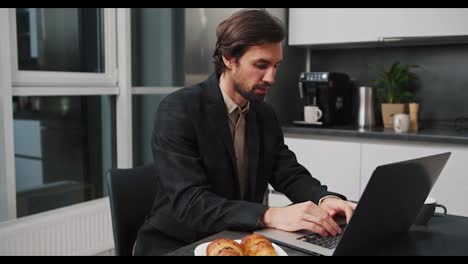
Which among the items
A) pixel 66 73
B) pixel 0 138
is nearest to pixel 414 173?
pixel 0 138

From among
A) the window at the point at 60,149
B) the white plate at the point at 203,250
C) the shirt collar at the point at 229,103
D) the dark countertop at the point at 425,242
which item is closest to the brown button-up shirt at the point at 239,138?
the shirt collar at the point at 229,103

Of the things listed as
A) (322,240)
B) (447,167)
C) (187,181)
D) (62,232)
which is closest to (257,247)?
(322,240)

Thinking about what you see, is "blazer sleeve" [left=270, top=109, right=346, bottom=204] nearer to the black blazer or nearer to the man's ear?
the black blazer

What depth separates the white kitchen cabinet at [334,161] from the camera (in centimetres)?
270

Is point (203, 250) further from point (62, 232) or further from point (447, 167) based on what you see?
point (447, 167)

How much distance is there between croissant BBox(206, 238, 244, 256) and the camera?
2.75 ft

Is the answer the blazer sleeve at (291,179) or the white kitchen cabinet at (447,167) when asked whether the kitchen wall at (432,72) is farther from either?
the blazer sleeve at (291,179)

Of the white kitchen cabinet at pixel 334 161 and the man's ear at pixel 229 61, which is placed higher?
the man's ear at pixel 229 61

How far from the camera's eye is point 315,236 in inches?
40.1

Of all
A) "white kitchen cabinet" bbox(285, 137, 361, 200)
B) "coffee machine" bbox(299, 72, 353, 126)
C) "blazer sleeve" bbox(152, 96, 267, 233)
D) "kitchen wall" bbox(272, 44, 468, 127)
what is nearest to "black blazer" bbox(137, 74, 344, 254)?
"blazer sleeve" bbox(152, 96, 267, 233)

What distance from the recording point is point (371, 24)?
9.29 ft

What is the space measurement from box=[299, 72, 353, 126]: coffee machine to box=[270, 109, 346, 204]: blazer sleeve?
1398mm

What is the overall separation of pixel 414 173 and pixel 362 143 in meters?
1.78

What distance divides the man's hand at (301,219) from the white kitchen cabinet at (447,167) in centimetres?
134
